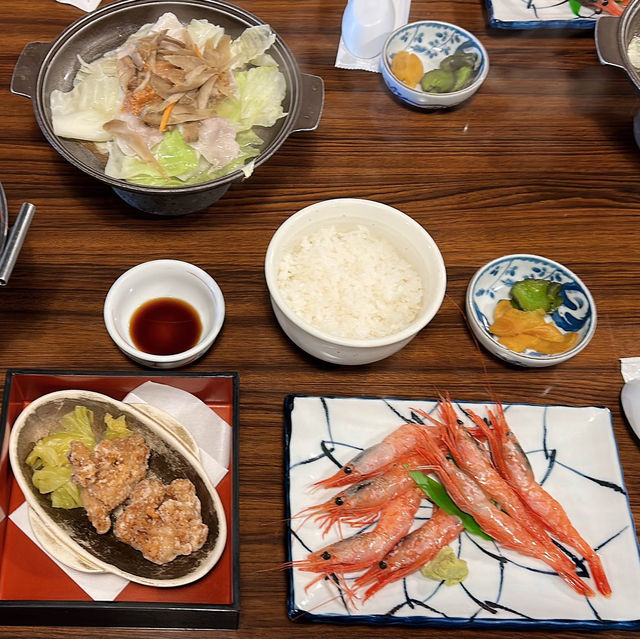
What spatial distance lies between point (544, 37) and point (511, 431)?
5.07ft

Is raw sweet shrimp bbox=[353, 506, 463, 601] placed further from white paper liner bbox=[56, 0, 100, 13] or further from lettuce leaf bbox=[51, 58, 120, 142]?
white paper liner bbox=[56, 0, 100, 13]

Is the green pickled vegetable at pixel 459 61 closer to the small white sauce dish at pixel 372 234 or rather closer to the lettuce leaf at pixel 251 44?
the lettuce leaf at pixel 251 44

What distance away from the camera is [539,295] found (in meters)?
1.83

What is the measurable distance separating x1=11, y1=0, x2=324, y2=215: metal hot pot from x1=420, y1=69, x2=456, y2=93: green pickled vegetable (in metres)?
0.48

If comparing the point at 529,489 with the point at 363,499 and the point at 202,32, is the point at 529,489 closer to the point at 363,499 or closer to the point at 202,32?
the point at 363,499

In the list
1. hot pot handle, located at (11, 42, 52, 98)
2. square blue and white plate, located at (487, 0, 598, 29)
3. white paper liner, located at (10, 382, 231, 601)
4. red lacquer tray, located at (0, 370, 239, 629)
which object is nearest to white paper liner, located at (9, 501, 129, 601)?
red lacquer tray, located at (0, 370, 239, 629)

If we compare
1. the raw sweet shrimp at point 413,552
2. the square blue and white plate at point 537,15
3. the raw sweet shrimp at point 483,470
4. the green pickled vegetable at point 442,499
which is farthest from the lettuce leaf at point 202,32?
the raw sweet shrimp at point 413,552

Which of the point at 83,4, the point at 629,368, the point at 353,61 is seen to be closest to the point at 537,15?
the point at 353,61

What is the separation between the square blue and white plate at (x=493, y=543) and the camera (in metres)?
1.43

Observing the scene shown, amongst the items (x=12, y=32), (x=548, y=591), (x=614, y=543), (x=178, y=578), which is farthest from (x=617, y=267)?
(x=12, y=32)

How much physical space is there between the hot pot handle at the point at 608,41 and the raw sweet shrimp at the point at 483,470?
3.74ft

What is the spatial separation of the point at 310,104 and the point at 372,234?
43 centimetres

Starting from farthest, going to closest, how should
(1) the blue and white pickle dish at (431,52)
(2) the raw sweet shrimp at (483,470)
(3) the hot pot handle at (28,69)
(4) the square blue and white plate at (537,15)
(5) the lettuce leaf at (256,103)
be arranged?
(4) the square blue and white plate at (537,15)
(1) the blue and white pickle dish at (431,52)
(5) the lettuce leaf at (256,103)
(3) the hot pot handle at (28,69)
(2) the raw sweet shrimp at (483,470)

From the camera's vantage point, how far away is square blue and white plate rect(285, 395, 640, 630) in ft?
4.68
